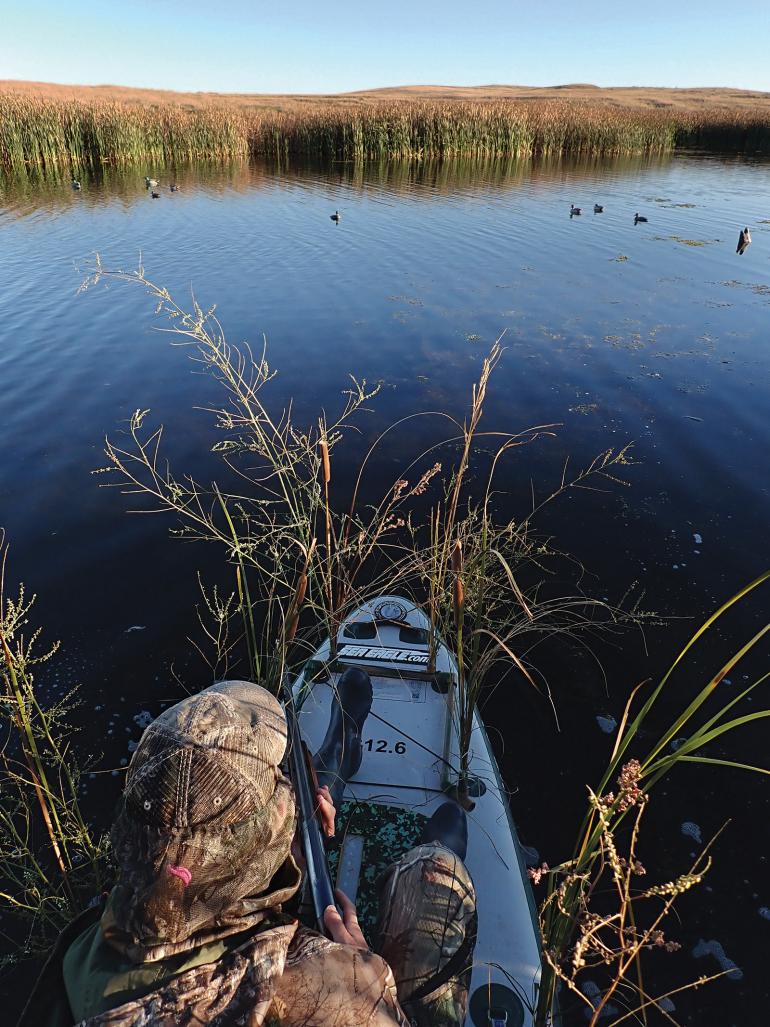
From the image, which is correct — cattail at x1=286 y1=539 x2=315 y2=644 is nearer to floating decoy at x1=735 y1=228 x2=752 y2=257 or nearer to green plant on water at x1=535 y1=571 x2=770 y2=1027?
green plant on water at x1=535 y1=571 x2=770 y2=1027

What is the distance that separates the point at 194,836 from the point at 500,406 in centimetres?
747

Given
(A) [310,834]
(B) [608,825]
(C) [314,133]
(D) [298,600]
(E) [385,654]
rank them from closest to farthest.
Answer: (B) [608,825] → (A) [310,834] → (D) [298,600] → (E) [385,654] → (C) [314,133]

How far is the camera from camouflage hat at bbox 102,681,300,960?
147 centimetres

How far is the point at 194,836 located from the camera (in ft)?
4.92

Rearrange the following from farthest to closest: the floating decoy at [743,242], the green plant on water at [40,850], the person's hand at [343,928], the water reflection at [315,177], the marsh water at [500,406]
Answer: the water reflection at [315,177] < the floating decoy at [743,242] < the marsh water at [500,406] < the green plant on water at [40,850] < the person's hand at [343,928]

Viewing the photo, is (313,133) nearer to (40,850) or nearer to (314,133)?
(314,133)

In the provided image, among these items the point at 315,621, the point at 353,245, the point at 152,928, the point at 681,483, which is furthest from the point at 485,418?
the point at 353,245

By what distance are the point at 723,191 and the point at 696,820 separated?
84.2ft

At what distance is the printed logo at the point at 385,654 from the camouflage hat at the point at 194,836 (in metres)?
2.29

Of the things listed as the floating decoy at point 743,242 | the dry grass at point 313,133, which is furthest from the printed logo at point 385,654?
the dry grass at point 313,133

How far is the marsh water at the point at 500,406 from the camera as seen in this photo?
390 cm

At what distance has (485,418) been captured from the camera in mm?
8055

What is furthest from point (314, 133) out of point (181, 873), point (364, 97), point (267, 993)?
point (364, 97)

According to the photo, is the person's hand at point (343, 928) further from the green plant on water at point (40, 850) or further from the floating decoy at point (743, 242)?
the floating decoy at point (743, 242)
